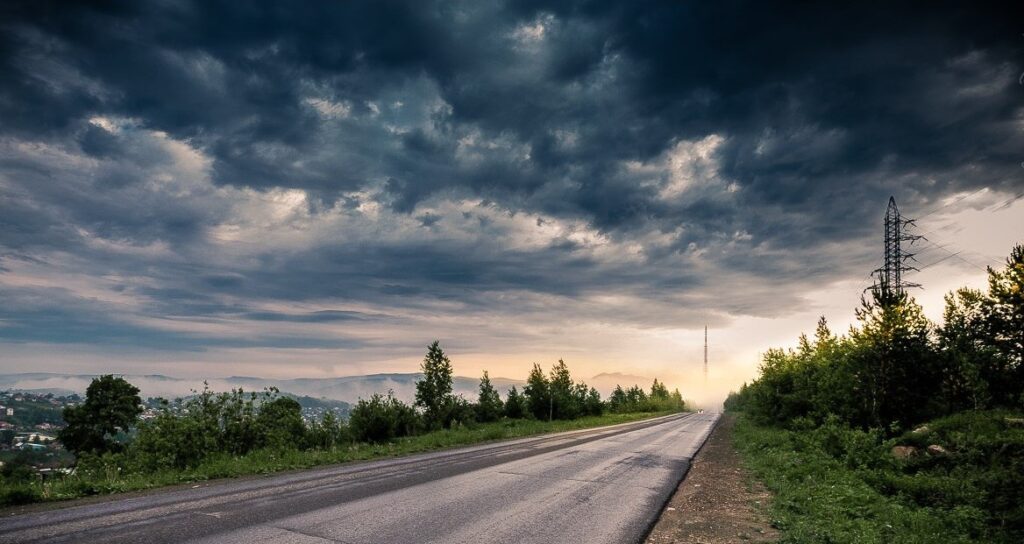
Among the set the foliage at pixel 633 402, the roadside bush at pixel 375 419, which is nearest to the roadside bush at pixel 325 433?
the roadside bush at pixel 375 419

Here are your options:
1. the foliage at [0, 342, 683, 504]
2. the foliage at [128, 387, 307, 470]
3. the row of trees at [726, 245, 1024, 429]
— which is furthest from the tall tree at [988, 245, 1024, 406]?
the foliage at [128, 387, 307, 470]

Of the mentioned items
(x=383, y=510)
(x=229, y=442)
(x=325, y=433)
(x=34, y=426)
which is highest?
(x=383, y=510)

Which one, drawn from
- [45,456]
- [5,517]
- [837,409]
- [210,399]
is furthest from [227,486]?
[45,456]

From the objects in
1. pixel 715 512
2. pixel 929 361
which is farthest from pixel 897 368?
pixel 715 512

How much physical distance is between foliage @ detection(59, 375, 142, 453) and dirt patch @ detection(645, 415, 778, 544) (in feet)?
160

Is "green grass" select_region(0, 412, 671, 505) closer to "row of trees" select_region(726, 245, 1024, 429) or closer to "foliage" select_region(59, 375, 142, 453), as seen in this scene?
"row of trees" select_region(726, 245, 1024, 429)

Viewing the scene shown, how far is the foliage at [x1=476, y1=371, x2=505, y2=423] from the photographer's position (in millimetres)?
50031

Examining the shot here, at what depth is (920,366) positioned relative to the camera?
2214cm

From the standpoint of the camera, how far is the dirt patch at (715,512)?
8133 mm

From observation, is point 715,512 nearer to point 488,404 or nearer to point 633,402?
point 488,404

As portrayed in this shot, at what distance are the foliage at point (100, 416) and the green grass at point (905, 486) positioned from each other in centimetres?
5112

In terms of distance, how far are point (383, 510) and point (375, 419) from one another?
23308 mm

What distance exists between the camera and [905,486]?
1195 centimetres

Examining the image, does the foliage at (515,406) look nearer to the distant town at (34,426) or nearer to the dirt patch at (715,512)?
the distant town at (34,426)
